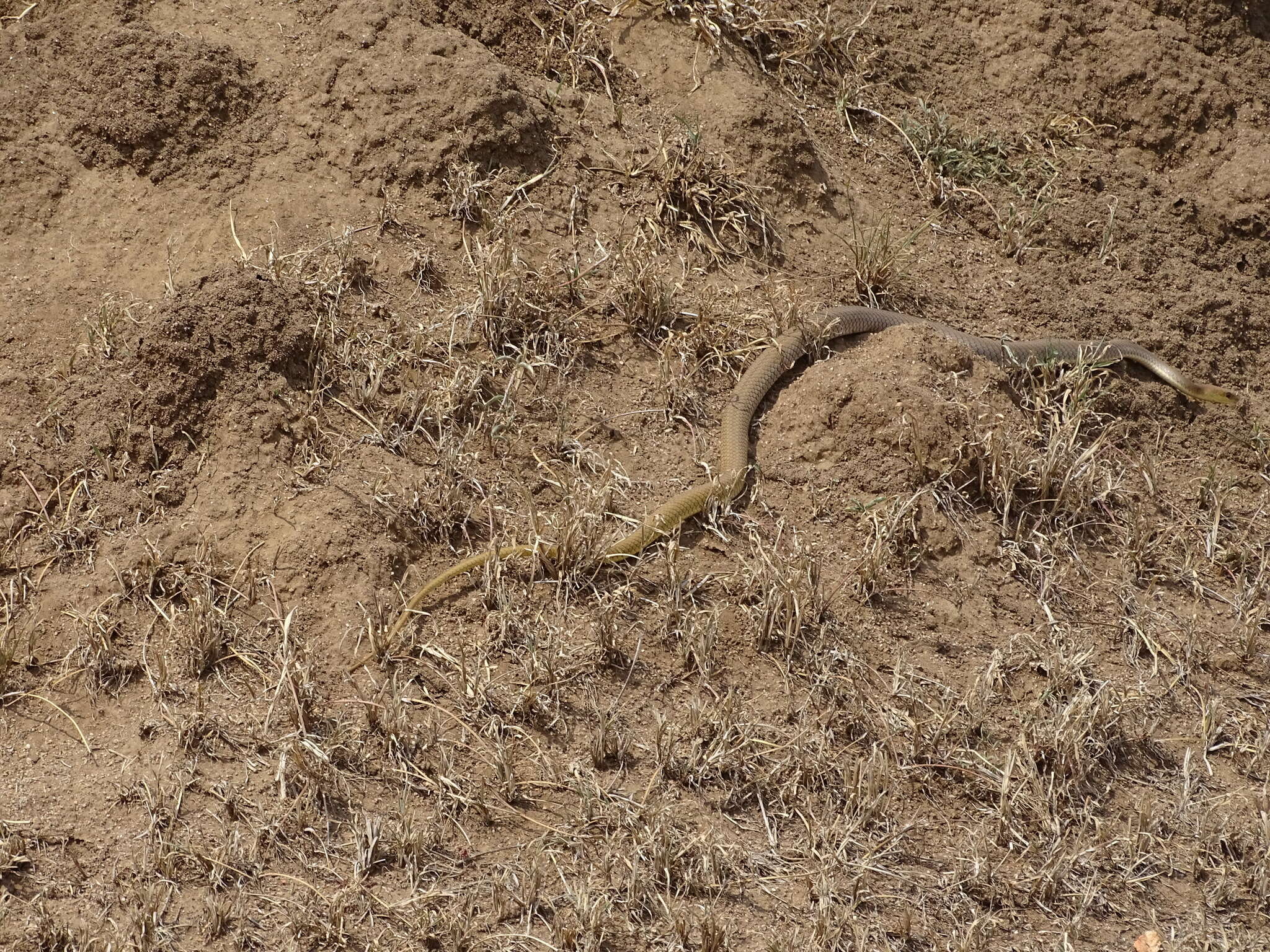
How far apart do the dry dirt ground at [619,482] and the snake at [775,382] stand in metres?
0.06

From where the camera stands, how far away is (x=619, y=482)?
4797 millimetres

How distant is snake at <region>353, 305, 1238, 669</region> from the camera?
4445 mm

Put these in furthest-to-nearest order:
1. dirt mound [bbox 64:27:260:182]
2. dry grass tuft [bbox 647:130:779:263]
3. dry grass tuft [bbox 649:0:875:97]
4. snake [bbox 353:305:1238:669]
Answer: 1. dry grass tuft [bbox 649:0:875:97]
2. dry grass tuft [bbox 647:130:779:263]
3. dirt mound [bbox 64:27:260:182]
4. snake [bbox 353:305:1238:669]

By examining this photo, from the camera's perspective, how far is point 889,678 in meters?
4.41

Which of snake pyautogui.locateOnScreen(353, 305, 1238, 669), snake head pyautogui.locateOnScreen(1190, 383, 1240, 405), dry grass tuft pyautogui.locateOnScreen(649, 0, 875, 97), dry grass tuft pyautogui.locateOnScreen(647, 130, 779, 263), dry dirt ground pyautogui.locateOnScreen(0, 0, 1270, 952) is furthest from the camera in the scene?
dry grass tuft pyautogui.locateOnScreen(649, 0, 875, 97)

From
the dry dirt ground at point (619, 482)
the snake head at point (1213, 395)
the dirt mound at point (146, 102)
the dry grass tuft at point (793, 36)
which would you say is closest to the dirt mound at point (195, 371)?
the dry dirt ground at point (619, 482)

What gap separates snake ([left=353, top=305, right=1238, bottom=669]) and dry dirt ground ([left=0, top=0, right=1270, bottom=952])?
A: 2.5 inches

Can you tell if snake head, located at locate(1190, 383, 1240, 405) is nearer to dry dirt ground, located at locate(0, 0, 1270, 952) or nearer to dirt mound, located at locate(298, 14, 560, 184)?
dry dirt ground, located at locate(0, 0, 1270, 952)

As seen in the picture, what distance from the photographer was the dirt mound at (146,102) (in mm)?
5258

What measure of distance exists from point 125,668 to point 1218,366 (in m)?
4.64

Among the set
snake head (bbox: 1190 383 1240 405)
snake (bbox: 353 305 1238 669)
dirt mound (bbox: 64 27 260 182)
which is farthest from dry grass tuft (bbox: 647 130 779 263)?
snake head (bbox: 1190 383 1240 405)

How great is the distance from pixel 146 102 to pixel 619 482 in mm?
2440

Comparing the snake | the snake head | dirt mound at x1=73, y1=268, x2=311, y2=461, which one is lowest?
the snake head

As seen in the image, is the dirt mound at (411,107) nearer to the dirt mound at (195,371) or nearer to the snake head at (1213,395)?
the dirt mound at (195,371)
